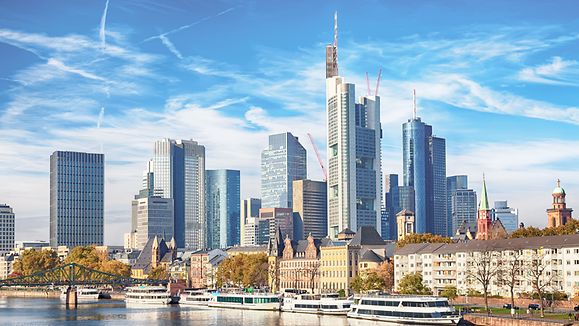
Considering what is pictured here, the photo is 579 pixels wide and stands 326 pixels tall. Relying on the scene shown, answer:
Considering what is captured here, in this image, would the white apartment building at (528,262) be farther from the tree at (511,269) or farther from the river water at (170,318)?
the river water at (170,318)

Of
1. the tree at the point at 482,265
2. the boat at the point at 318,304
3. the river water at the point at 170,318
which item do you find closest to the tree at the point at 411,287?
the tree at the point at 482,265

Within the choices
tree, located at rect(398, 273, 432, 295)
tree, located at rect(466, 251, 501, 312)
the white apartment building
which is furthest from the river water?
the white apartment building

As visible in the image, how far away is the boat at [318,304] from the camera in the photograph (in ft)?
588

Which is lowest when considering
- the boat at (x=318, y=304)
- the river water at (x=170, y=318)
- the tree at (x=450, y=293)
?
the river water at (x=170, y=318)

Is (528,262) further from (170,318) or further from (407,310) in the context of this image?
(170,318)

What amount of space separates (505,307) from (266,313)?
53003mm

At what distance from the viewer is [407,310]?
15050 cm

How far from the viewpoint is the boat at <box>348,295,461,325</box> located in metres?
145

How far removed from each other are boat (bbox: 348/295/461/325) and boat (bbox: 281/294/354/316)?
10822 mm

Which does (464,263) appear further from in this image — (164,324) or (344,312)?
(164,324)

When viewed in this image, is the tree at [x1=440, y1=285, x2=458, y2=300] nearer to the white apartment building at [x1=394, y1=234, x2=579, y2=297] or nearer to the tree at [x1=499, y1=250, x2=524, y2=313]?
the white apartment building at [x1=394, y1=234, x2=579, y2=297]

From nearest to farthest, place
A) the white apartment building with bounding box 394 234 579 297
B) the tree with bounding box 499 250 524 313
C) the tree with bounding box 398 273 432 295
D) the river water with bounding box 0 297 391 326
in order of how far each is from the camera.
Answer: the river water with bounding box 0 297 391 326
the white apartment building with bounding box 394 234 579 297
the tree with bounding box 499 250 524 313
the tree with bounding box 398 273 432 295

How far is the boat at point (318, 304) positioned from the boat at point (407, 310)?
10822 mm

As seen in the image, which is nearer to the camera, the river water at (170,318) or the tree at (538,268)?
the river water at (170,318)
